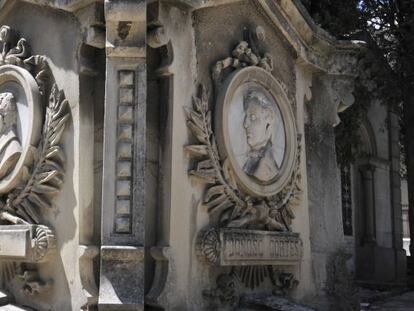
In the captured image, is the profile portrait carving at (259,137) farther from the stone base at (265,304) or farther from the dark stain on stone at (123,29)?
the dark stain on stone at (123,29)

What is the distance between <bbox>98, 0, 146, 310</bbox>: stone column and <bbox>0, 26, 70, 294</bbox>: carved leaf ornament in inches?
19.2

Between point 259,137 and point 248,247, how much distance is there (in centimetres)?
91

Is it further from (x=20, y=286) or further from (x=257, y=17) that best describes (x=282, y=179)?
(x=20, y=286)

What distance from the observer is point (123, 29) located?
4.32m

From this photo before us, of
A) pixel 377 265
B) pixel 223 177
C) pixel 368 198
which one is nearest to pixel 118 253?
pixel 223 177

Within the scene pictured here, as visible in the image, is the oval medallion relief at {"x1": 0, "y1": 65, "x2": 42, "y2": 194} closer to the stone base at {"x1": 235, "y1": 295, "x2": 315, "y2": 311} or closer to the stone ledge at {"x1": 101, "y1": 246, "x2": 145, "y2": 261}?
the stone ledge at {"x1": 101, "y1": 246, "x2": 145, "y2": 261}

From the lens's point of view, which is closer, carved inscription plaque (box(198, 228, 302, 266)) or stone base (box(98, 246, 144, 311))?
stone base (box(98, 246, 144, 311))

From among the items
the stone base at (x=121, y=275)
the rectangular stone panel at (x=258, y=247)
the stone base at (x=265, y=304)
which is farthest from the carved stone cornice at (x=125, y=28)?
the stone base at (x=265, y=304)

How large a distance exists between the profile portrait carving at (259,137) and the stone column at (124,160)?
3.66ft

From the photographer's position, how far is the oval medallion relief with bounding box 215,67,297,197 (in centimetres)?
491

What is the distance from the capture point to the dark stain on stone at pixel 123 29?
430cm

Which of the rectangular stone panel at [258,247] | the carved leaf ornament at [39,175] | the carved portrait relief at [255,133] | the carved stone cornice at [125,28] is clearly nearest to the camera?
the carved stone cornice at [125,28]

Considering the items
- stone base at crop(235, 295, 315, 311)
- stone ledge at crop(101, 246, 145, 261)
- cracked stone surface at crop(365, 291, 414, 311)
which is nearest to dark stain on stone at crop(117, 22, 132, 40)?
stone ledge at crop(101, 246, 145, 261)

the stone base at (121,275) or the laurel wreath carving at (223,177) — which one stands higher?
the laurel wreath carving at (223,177)
